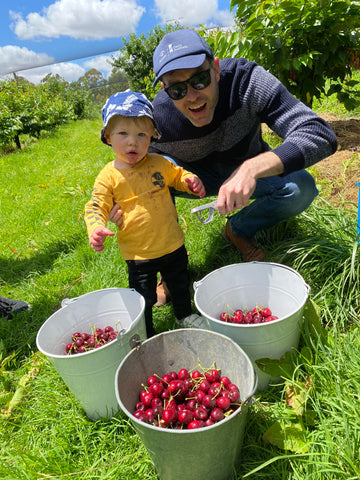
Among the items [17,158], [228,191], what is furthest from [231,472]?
[17,158]

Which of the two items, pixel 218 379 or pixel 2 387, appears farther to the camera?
pixel 2 387

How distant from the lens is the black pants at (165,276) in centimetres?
190

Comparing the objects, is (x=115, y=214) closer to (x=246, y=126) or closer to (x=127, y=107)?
(x=127, y=107)

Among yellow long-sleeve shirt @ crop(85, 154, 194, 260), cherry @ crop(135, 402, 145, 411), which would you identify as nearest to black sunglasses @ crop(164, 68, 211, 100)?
yellow long-sleeve shirt @ crop(85, 154, 194, 260)

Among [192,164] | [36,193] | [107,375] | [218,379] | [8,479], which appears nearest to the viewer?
[8,479]

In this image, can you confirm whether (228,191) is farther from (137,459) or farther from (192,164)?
(137,459)

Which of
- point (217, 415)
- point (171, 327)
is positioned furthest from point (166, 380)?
point (171, 327)

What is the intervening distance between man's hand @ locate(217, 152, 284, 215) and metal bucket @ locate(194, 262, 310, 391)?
15.7 inches

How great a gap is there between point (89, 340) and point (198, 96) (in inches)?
53.9

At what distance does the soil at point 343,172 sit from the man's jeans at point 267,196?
47cm

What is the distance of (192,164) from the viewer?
242 cm

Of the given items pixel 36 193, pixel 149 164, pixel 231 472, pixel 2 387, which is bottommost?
pixel 231 472

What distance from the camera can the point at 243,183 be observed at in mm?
1532

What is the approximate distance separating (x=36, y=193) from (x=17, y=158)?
3.03 m
